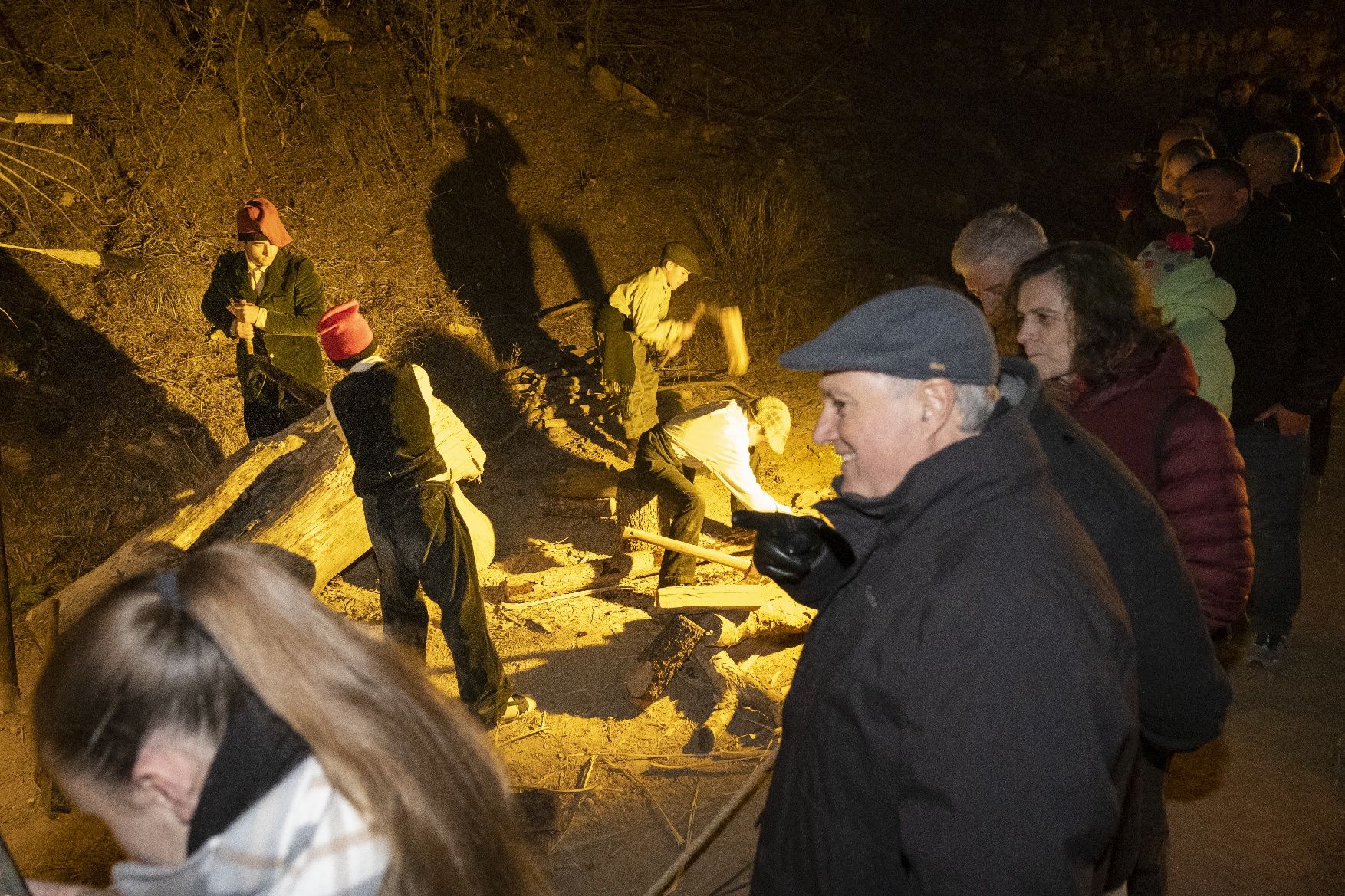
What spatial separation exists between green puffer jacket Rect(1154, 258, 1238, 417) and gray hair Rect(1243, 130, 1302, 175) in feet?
6.06

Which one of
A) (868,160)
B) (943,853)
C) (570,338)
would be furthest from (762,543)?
(868,160)

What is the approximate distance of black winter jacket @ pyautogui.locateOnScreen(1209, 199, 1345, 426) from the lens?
4.20 m

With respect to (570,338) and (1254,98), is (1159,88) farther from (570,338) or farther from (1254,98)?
(570,338)

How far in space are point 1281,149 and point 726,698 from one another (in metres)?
4.36

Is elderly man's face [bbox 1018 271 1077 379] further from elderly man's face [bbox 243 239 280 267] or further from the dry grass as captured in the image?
the dry grass

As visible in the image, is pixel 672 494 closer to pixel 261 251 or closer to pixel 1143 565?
pixel 261 251

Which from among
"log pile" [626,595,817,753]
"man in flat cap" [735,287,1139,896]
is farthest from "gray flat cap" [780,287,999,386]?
"log pile" [626,595,817,753]

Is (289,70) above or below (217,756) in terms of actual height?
above

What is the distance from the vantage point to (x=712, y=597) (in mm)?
5543

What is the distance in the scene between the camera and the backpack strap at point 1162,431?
259 cm

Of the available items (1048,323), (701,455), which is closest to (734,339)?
(701,455)

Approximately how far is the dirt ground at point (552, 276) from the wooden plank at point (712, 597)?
0.29 meters

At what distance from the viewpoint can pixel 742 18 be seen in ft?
47.8

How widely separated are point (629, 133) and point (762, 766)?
384 inches
